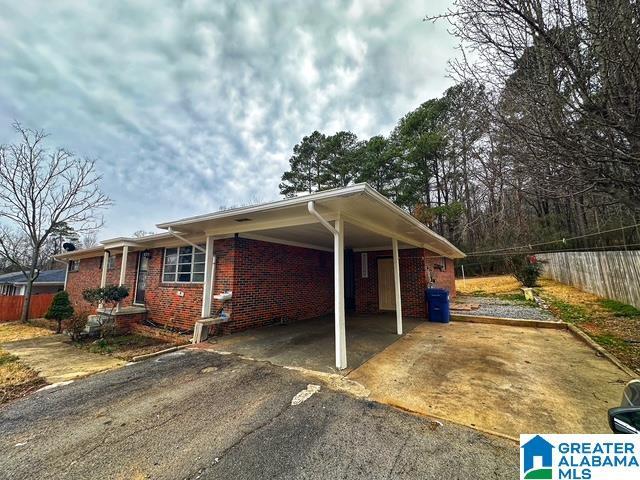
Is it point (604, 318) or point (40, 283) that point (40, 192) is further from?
point (604, 318)

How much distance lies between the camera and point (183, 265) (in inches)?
300

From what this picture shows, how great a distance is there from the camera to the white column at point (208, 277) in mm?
6230

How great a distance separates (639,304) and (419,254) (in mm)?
5548

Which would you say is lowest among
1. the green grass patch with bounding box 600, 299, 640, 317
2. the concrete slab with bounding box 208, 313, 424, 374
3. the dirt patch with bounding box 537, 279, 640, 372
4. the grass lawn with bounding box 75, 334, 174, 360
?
the grass lawn with bounding box 75, 334, 174, 360

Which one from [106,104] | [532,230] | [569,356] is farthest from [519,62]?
[532,230]

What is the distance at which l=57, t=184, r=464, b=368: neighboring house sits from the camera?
4.45 m

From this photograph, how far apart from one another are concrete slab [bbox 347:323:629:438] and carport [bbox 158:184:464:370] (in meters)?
0.97

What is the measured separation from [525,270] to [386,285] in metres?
9.38

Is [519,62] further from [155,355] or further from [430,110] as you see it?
[430,110]

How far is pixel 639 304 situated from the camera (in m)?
6.66

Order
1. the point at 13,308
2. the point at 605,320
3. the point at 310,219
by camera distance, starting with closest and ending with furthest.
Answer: the point at 310,219 → the point at 605,320 → the point at 13,308

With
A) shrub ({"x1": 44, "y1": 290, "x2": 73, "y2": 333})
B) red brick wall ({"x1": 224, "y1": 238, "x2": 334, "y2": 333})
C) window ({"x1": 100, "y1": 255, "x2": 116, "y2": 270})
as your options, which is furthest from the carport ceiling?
shrub ({"x1": 44, "y1": 290, "x2": 73, "y2": 333})

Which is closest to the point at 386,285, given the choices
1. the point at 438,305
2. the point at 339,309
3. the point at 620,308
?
the point at 438,305

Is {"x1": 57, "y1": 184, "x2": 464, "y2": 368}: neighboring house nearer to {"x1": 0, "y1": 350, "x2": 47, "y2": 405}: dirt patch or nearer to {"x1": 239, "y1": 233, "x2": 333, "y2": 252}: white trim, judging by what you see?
{"x1": 239, "y1": 233, "x2": 333, "y2": 252}: white trim
